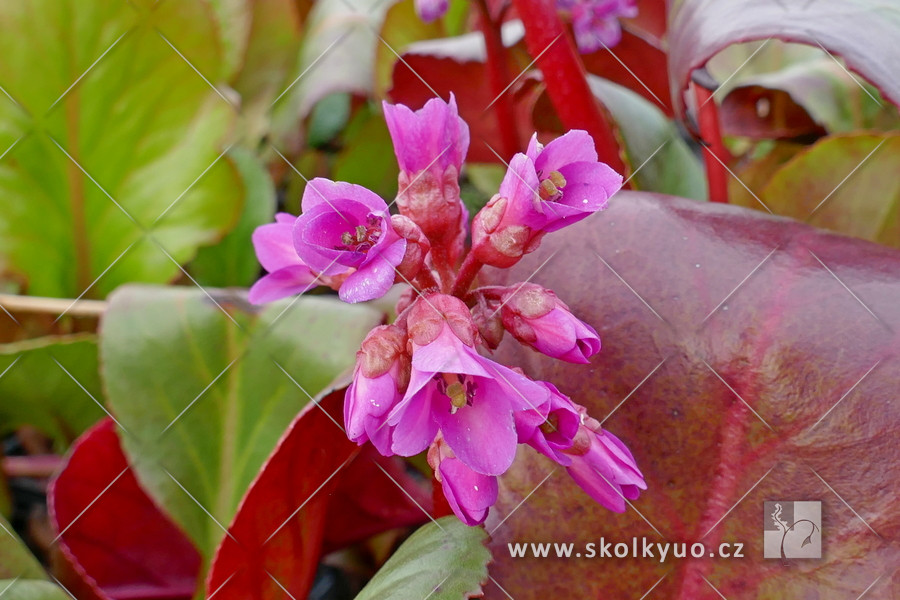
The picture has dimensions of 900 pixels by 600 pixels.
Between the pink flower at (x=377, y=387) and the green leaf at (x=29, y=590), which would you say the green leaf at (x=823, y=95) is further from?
the green leaf at (x=29, y=590)

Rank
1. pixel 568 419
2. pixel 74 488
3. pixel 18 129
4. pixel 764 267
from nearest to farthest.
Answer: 1. pixel 568 419
2. pixel 764 267
3. pixel 74 488
4. pixel 18 129

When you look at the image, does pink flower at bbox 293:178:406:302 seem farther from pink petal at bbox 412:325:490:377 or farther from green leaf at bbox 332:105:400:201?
green leaf at bbox 332:105:400:201

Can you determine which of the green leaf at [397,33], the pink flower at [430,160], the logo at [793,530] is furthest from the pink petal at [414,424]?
the green leaf at [397,33]

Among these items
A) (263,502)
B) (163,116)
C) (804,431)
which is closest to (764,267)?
(804,431)

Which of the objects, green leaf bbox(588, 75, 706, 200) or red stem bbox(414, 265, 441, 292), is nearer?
red stem bbox(414, 265, 441, 292)

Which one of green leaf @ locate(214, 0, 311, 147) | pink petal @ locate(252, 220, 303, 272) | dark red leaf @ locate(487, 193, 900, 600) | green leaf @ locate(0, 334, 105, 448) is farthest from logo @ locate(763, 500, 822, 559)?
green leaf @ locate(214, 0, 311, 147)

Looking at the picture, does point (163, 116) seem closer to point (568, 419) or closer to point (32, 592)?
point (32, 592)
